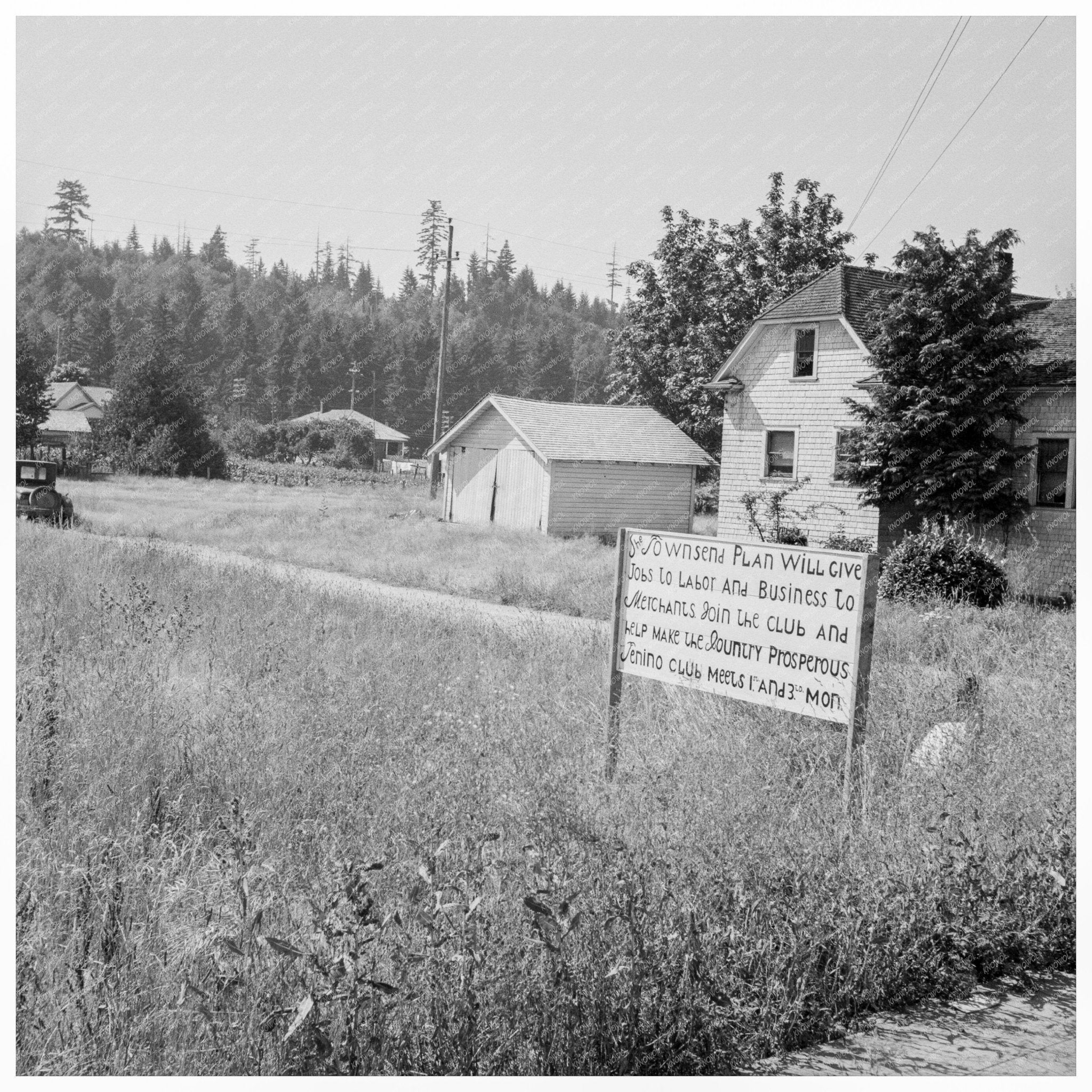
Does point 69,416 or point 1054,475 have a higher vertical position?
point 69,416

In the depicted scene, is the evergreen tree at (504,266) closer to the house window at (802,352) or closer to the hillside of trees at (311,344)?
the hillside of trees at (311,344)

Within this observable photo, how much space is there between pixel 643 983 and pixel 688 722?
3.19 metres

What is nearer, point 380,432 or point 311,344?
point 380,432

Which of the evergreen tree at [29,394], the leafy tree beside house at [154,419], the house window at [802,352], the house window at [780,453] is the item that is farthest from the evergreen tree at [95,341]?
the house window at [802,352]

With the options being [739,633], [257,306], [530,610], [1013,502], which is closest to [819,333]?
[1013,502]

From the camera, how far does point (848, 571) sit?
4.96 m

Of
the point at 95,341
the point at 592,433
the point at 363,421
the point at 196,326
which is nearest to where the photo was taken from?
the point at 592,433

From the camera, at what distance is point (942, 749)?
568 cm

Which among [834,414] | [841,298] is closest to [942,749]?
[834,414]

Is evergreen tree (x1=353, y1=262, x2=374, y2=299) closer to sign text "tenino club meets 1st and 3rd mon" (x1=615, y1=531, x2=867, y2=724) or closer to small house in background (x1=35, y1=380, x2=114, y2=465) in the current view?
small house in background (x1=35, y1=380, x2=114, y2=465)

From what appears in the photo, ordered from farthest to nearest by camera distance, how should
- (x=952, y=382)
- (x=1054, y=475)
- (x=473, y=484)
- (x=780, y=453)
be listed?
(x=473, y=484) → (x=780, y=453) → (x=1054, y=475) → (x=952, y=382)

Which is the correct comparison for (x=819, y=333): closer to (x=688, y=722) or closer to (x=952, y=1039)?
(x=688, y=722)

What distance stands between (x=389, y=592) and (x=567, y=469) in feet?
53.9

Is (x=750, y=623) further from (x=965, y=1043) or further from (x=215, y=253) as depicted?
(x=215, y=253)
